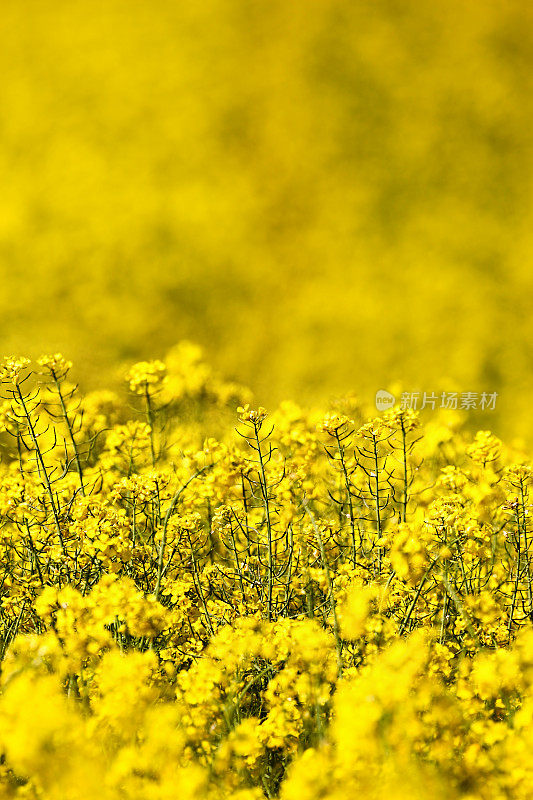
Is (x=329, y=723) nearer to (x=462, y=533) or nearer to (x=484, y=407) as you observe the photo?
(x=462, y=533)

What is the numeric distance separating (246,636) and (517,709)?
316 mm

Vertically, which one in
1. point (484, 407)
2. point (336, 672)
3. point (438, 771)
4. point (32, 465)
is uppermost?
point (484, 407)

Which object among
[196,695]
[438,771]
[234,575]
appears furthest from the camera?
[234,575]

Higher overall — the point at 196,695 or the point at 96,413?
the point at 96,413

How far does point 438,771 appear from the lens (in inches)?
25.1

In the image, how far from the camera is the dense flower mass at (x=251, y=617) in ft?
1.93

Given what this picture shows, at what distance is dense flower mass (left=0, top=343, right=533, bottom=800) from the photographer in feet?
1.93

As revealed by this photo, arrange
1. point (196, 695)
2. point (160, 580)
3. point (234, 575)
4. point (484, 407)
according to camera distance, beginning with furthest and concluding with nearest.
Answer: point (484, 407), point (234, 575), point (160, 580), point (196, 695)

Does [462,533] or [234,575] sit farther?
[234,575]

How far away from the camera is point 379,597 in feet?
2.70

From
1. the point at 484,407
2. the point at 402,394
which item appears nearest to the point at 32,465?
the point at 402,394

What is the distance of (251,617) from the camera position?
854 mm

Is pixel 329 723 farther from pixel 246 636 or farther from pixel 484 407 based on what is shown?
pixel 484 407

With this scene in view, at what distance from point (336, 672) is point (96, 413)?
0.68 m
